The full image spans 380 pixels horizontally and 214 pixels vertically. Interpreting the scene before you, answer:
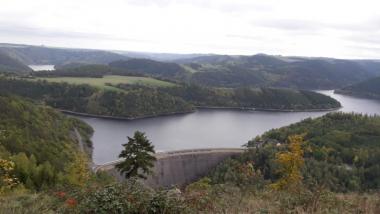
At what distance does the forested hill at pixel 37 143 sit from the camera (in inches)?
1163

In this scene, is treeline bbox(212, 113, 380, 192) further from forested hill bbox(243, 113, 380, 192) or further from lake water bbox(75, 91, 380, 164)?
lake water bbox(75, 91, 380, 164)

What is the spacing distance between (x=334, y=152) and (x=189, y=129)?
41056mm

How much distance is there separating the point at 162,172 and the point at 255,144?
88.3ft

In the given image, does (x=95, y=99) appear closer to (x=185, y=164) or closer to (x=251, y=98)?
(x=251, y=98)

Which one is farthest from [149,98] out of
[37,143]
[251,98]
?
[37,143]

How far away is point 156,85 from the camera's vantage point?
176 metres

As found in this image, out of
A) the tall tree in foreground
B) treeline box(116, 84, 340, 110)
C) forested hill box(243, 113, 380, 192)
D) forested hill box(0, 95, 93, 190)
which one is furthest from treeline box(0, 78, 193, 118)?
the tall tree in foreground

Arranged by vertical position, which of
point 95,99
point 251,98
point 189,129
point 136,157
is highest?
point 136,157

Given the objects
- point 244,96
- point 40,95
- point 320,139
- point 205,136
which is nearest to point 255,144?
point 320,139

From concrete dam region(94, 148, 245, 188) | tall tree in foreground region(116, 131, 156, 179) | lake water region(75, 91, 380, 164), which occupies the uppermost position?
tall tree in foreground region(116, 131, 156, 179)

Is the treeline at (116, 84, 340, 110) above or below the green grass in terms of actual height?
below

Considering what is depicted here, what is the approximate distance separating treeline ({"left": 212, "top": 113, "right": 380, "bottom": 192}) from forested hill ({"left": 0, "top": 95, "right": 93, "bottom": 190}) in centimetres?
2114

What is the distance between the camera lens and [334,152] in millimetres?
74500

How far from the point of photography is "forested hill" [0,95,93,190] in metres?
29.5
